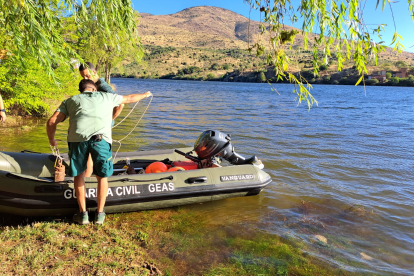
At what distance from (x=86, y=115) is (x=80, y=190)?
3.46 ft

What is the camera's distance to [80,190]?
4.11 meters

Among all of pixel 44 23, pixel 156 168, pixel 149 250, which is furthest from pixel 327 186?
pixel 44 23

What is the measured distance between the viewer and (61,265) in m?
3.14

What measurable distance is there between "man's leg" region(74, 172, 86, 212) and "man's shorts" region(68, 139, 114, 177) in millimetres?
168

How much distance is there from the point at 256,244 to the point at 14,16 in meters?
4.17

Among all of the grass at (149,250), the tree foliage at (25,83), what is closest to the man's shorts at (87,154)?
the grass at (149,250)

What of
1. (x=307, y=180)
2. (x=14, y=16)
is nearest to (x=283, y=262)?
(x=307, y=180)

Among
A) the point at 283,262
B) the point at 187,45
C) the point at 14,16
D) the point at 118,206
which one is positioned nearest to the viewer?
the point at 14,16

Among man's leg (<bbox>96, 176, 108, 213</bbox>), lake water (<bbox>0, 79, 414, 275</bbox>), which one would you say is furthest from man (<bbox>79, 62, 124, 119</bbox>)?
lake water (<bbox>0, 79, 414, 275</bbox>)

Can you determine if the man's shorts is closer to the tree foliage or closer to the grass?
the grass

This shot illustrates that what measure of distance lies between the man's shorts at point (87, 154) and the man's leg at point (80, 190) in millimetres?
168

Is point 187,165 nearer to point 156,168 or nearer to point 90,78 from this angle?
point 156,168

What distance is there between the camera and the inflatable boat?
14.3 feet

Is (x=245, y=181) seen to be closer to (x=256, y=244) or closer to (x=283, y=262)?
(x=256, y=244)
